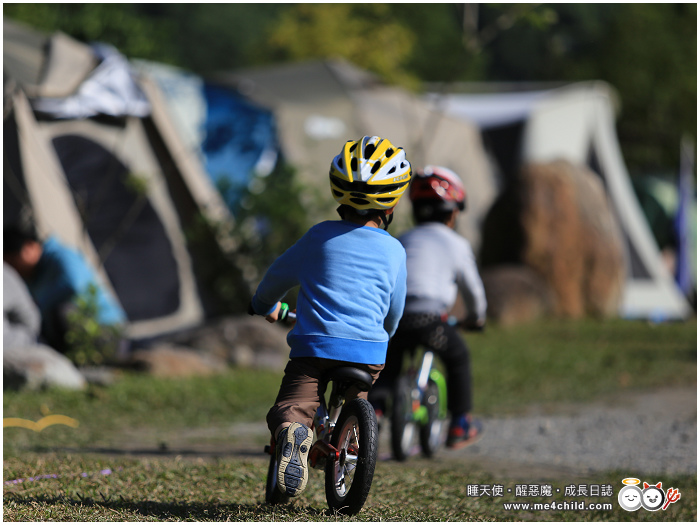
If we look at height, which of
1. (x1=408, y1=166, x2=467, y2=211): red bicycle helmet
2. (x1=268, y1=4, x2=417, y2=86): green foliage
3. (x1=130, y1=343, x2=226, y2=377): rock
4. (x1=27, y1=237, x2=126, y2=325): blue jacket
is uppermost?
(x1=268, y1=4, x2=417, y2=86): green foliage

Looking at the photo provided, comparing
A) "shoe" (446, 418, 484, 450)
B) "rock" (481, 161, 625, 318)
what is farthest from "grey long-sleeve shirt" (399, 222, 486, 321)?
"rock" (481, 161, 625, 318)

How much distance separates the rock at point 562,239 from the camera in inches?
681

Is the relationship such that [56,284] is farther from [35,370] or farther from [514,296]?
[514,296]

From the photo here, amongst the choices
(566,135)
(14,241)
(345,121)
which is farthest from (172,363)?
(566,135)

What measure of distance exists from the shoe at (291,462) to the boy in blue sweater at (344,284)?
0.05 metres

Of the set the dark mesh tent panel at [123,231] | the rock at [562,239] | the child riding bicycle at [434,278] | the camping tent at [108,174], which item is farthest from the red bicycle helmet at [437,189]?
the rock at [562,239]

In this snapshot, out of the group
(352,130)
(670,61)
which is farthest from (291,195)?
(670,61)

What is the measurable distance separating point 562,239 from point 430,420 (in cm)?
1205

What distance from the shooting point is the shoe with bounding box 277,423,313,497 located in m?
3.63

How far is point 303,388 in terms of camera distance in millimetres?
3863

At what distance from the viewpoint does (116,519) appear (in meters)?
3.87

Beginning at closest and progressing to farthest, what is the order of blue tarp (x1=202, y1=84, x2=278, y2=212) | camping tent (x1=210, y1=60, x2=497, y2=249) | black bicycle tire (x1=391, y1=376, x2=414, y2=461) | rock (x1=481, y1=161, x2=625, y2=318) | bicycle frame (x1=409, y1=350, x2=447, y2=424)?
1. black bicycle tire (x1=391, y1=376, x2=414, y2=461)
2. bicycle frame (x1=409, y1=350, x2=447, y2=424)
3. blue tarp (x1=202, y1=84, x2=278, y2=212)
4. camping tent (x1=210, y1=60, x2=497, y2=249)
5. rock (x1=481, y1=161, x2=625, y2=318)

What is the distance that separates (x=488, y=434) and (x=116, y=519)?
4.02 meters

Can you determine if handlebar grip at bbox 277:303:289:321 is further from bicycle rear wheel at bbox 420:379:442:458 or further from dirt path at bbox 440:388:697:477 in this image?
dirt path at bbox 440:388:697:477
